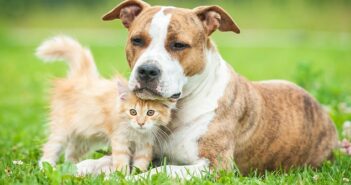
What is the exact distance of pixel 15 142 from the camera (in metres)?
7.82

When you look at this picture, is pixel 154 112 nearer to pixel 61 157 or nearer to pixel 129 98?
pixel 129 98

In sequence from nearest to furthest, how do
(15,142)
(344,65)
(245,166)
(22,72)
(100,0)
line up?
1. (245,166)
2. (15,142)
3. (22,72)
4. (344,65)
5. (100,0)

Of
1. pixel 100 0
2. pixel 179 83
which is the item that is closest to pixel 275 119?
pixel 179 83

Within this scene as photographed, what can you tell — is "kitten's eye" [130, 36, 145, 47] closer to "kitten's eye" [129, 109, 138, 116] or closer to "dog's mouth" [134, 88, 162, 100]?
"dog's mouth" [134, 88, 162, 100]

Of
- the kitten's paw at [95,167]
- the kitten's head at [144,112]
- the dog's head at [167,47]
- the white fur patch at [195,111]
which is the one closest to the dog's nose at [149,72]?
the dog's head at [167,47]

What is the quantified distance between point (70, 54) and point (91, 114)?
1.01m

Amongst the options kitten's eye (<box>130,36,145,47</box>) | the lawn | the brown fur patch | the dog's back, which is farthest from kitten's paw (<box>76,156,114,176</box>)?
the dog's back

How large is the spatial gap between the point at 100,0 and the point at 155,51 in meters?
26.0

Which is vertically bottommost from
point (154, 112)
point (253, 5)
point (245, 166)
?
point (245, 166)

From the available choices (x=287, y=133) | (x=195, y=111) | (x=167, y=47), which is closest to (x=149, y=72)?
(x=167, y=47)

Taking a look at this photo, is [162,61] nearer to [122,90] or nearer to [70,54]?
[122,90]

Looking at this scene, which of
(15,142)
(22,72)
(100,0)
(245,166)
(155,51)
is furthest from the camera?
(100,0)

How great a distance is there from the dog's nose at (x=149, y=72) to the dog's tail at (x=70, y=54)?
152cm

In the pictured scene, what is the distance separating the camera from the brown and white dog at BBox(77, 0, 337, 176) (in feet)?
18.7
